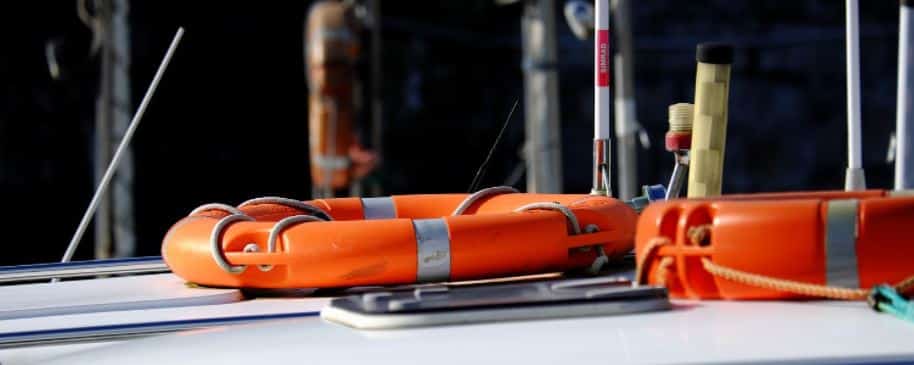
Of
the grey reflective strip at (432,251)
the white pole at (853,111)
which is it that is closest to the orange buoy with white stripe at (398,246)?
the grey reflective strip at (432,251)

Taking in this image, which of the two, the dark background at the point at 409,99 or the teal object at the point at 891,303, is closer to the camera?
the teal object at the point at 891,303

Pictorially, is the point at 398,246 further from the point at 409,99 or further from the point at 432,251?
the point at 409,99

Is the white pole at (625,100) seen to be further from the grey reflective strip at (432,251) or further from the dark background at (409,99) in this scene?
the grey reflective strip at (432,251)

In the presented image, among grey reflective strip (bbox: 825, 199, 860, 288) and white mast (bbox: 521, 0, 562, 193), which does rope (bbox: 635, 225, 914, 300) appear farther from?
white mast (bbox: 521, 0, 562, 193)

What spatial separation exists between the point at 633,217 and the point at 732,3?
17089 mm

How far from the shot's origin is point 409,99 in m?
18.4

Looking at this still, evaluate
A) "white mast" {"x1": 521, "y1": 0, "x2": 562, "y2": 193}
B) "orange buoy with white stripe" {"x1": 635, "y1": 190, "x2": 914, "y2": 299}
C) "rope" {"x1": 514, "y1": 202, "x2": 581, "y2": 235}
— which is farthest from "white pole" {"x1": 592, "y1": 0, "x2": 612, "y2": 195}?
"white mast" {"x1": 521, "y1": 0, "x2": 562, "y2": 193}

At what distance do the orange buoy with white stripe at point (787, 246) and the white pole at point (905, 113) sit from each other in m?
0.81

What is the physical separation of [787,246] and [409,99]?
53.7 feet

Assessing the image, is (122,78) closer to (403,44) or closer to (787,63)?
(403,44)

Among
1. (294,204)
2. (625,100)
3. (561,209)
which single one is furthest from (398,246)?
(625,100)

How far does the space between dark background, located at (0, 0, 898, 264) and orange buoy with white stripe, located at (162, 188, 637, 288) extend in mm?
10900

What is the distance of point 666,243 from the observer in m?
2.24

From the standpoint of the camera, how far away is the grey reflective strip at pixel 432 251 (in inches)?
106
